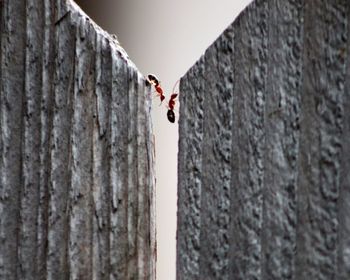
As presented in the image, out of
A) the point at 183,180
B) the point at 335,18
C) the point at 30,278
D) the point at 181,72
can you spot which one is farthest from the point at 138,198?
the point at 181,72

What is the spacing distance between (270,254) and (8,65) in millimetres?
447

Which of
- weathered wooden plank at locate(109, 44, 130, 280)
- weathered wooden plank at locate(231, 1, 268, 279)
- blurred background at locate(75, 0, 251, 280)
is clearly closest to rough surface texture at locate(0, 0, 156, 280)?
weathered wooden plank at locate(109, 44, 130, 280)

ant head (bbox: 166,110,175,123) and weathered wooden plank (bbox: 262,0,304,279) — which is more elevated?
ant head (bbox: 166,110,175,123)

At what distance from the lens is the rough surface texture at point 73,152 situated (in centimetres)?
91

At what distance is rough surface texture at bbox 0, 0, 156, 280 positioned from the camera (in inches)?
36.0

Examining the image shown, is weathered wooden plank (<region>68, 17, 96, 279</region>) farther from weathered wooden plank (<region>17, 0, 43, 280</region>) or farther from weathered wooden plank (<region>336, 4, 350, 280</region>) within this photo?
weathered wooden plank (<region>336, 4, 350, 280</region>)

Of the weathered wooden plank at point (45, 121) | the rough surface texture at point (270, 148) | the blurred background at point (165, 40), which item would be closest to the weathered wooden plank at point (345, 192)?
the rough surface texture at point (270, 148)

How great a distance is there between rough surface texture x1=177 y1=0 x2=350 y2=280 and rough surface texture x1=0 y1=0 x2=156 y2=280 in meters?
0.07

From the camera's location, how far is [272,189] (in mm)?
804

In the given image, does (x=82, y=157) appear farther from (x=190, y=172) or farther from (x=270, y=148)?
(x=270, y=148)

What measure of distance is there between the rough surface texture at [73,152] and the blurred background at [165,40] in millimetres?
982

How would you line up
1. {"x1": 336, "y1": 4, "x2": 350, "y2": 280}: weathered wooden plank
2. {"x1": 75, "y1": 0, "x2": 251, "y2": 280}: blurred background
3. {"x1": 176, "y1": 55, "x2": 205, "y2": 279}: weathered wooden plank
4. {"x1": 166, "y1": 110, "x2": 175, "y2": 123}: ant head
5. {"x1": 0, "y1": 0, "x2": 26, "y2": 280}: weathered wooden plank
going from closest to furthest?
{"x1": 336, "y1": 4, "x2": 350, "y2": 280}: weathered wooden plank < {"x1": 176, "y1": 55, "x2": 205, "y2": 279}: weathered wooden plank < {"x1": 0, "y1": 0, "x2": 26, "y2": 280}: weathered wooden plank < {"x1": 166, "y1": 110, "x2": 175, "y2": 123}: ant head < {"x1": 75, "y1": 0, "x2": 251, "y2": 280}: blurred background

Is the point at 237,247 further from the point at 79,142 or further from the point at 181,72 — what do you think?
the point at 181,72

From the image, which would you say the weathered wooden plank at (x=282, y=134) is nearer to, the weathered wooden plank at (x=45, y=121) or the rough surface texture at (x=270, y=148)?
the rough surface texture at (x=270, y=148)
